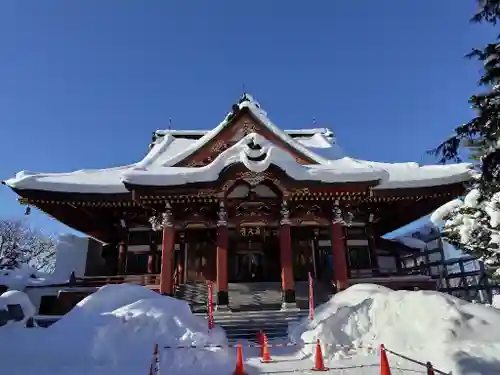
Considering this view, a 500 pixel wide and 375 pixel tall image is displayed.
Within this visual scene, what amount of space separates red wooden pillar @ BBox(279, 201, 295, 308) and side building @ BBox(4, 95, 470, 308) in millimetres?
37

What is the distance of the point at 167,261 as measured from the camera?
13.4 meters

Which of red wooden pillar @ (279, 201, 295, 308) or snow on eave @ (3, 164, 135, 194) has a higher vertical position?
snow on eave @ (3, 164, 135, 194)

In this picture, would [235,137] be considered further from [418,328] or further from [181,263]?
[418,328]

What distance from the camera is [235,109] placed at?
19.2 meters

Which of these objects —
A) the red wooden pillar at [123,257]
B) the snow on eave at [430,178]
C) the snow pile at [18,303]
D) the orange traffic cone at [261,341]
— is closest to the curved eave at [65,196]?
the red wooden pillar at [123,257]

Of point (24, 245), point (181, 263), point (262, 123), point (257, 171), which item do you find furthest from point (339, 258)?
point (24, 245)

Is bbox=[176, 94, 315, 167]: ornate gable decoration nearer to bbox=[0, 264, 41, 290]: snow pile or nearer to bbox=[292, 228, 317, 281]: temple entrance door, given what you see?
bbox=[292, 228, 317, 281]: temple entrance door

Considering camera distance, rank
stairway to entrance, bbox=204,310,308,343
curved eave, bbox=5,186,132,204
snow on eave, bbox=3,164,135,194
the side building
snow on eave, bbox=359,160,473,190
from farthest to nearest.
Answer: snow on eave, bbox=359,160,473,190
curved eave, bbox=5,186,132,204
snow on eave, bbox=3,164,135,194
the side building
stairway to entrance, bbox=204,310,308,343

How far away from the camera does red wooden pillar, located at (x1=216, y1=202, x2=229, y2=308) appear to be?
41.4ft

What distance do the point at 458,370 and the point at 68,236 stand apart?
18.2 meters

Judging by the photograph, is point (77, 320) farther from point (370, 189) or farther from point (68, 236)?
point (68, 236)

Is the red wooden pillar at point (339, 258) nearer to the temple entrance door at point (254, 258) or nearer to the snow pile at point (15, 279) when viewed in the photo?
the temple entrance door at point (254, 258)

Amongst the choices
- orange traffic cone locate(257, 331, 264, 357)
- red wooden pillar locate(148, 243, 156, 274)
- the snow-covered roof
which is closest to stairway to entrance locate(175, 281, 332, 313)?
red wooden pillar locate(148, 243, 156, 274)

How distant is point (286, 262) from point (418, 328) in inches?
234
